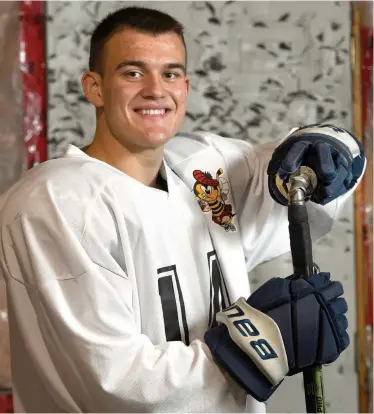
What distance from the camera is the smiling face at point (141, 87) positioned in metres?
1.25

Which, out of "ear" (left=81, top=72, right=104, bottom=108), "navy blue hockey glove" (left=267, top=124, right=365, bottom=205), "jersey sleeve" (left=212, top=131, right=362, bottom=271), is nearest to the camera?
"navy blue hockey glove" (left=267, top=124, right=365, bottom=205)

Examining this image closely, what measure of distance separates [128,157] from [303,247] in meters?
0.36

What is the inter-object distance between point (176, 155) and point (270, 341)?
0.47 meters

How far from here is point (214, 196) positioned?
135cm

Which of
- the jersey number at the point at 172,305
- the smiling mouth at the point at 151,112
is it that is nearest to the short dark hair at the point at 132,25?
the smiling mouth at the point at 151,112

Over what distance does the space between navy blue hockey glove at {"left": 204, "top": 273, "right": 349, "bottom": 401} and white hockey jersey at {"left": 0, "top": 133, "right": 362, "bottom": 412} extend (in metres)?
0.04

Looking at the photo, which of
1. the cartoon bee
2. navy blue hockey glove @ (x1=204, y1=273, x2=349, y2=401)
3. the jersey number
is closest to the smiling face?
the cartoon bee

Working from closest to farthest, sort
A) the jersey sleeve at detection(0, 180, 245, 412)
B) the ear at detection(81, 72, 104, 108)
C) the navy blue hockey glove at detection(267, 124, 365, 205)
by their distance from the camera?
the jersey sleeve at detection(0, 180, 245, 412) → the navy blue hockey glove at detection(267, 124, 365, 205) → the ear at detection(81, 72, 104, 108)

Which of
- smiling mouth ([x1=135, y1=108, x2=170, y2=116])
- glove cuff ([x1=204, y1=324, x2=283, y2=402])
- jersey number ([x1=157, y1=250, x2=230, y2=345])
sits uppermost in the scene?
smiling mouth ([x1=135, y1=108, x2=170, y2=116])

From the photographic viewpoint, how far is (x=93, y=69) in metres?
1.33

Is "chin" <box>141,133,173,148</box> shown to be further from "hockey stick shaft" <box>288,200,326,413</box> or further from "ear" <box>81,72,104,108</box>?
"hockey stick shaft" <box>288,200,326,413</box>

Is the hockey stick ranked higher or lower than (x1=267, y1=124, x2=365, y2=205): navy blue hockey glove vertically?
lower

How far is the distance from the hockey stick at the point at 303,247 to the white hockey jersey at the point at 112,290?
116 mm

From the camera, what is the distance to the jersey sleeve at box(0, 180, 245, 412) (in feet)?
3.58
